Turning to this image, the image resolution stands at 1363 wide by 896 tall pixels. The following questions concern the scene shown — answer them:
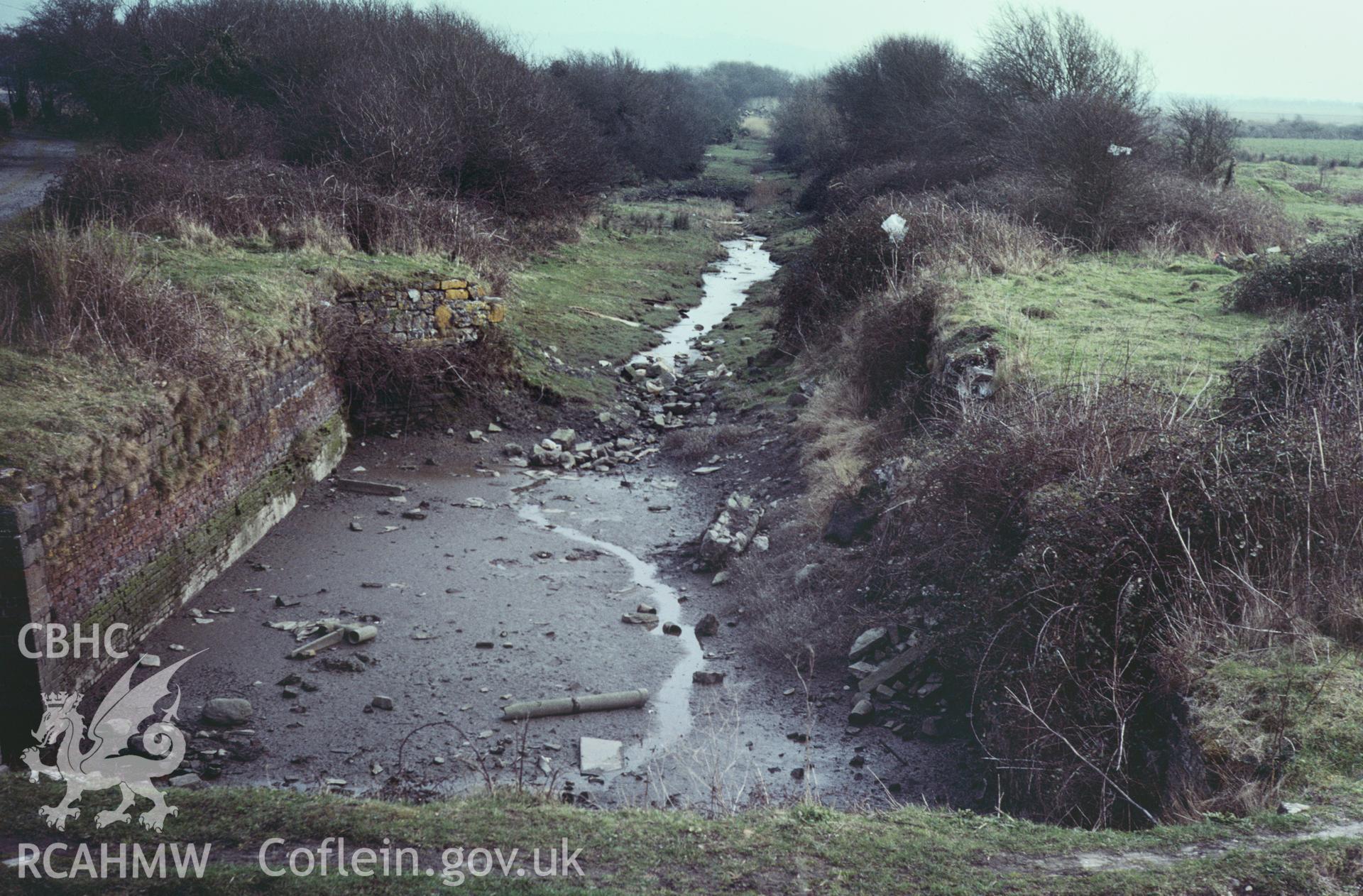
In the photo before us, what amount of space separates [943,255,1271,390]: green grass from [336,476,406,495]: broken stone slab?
684 centimetres

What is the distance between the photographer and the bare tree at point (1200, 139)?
81.8 ft

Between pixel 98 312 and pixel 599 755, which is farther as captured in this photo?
pixel 98 312

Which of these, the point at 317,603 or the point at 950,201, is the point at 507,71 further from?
the point at 317,603

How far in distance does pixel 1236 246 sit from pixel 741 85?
142m

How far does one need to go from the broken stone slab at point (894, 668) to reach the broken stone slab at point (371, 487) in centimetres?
639

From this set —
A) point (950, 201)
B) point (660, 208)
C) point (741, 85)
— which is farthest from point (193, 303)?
point (741, 85)

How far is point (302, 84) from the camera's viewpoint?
25.2 meters

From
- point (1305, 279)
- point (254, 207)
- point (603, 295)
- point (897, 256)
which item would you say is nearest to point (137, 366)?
point (254, 207)

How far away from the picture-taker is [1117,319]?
38.3 ft

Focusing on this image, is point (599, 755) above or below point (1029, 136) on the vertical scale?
below

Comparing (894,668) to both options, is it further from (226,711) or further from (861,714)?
(226,711)

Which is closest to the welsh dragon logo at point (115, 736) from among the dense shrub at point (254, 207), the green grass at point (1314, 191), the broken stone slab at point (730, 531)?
the broken stone slab at point (730, 531)

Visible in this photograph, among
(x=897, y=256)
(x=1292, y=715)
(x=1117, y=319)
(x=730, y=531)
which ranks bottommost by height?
(x=730, y=531)

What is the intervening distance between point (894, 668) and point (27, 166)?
2186cm
